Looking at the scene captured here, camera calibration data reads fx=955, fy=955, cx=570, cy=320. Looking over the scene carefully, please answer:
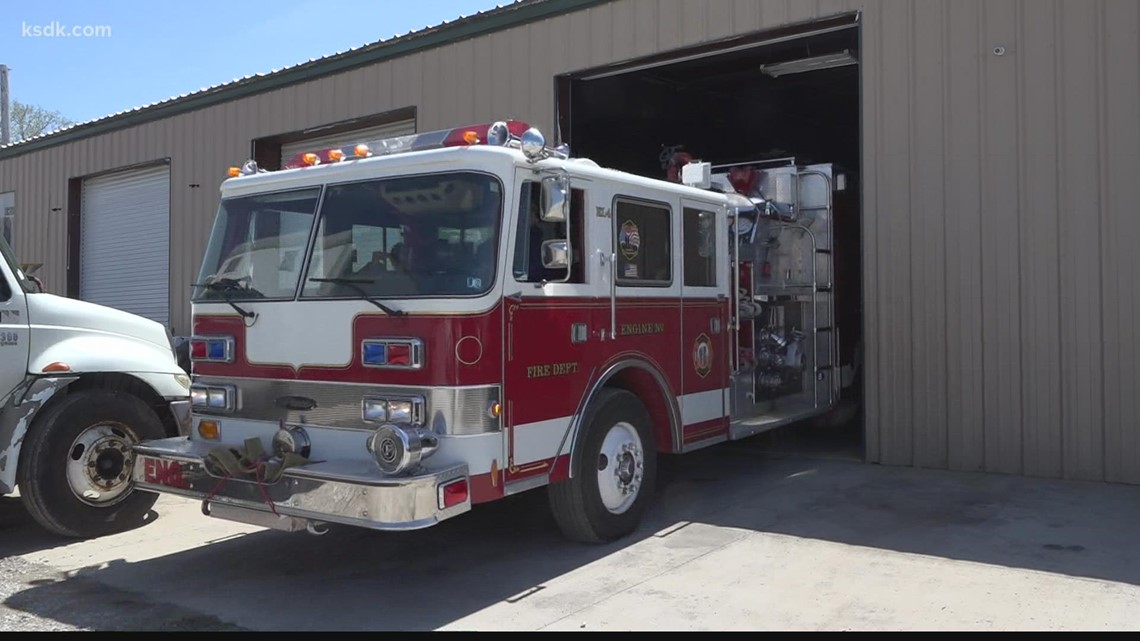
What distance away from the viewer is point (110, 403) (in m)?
6.95

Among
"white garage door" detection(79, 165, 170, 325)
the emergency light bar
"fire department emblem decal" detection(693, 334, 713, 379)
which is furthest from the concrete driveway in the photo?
"white garage door" detection(79, 165, 170, 325)

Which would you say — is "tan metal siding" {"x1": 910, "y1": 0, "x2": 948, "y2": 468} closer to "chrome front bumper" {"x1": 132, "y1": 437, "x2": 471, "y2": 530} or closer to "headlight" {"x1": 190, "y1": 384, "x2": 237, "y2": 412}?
"chrome front bumper" {"x1": 132, "y1": 437, "x2": 471, "y2": 530}

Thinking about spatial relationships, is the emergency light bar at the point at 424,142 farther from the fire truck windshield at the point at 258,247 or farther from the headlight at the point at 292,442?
the headlight at the point at 292,442

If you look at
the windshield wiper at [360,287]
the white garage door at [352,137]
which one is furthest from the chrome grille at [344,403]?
the white garage door at [352,137]

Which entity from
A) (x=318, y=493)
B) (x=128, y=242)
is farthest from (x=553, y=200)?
(x=128, y=242)

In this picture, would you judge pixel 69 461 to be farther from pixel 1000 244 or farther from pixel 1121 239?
pixel 1121 239

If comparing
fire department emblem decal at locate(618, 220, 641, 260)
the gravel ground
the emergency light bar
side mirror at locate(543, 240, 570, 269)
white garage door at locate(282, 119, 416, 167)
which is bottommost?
the gravel ground

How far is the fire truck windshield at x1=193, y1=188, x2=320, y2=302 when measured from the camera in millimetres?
5820

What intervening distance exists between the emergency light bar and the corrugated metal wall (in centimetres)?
456

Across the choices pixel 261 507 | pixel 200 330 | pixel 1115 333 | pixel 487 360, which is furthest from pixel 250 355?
pixel 1115 333

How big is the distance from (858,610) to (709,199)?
3556 millimetres

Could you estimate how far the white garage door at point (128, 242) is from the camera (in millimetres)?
16375

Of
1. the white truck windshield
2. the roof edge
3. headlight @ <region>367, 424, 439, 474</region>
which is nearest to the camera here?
headlight @ <region>367, 424, 439, 474</region>

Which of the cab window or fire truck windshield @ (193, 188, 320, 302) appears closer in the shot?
the cab window
